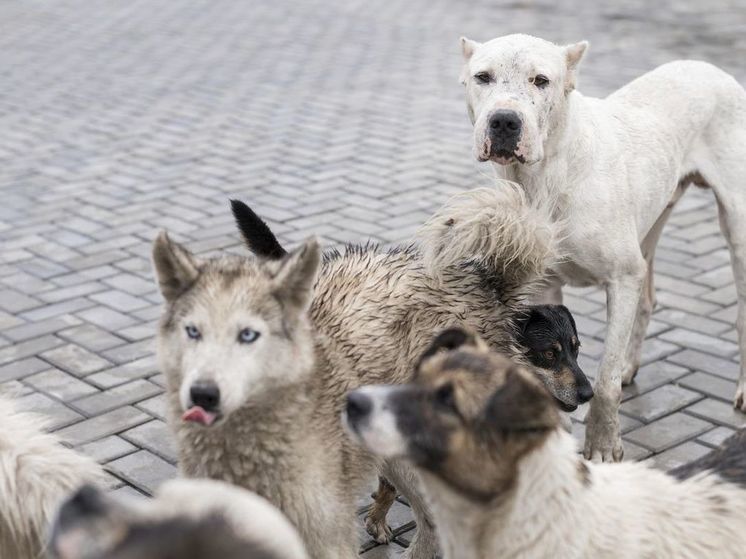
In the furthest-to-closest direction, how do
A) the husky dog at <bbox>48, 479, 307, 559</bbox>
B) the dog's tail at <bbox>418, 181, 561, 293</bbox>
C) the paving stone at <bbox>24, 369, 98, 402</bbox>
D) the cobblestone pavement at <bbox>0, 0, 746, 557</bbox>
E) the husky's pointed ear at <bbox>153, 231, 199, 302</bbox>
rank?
1. the cobblestone pavement at <bbox>0, 0, 746, 557</bbox>
2. the paving stone at <bbox>24, 369, 98, 402</bbox>
3. the dog's tail at <bbox>418, 181, 561, 293</bbox>
4. the husky's pointed ear at <bbox>153, 231, 199, 302</bbox>
5. the husky dog at <bbox>48, 479, 307, 559</bbox>

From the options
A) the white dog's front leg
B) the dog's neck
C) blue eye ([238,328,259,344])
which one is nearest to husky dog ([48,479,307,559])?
the dog's neck

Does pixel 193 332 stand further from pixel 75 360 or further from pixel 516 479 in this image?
pixel 75 360

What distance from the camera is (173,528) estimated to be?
198 cm

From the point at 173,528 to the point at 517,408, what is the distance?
1.32m

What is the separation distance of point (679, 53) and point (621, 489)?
488 inches

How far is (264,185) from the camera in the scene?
9398 millimetres

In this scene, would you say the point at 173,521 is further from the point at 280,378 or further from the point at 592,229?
the point at 592,229

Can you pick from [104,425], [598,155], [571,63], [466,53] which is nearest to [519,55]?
[571,63]

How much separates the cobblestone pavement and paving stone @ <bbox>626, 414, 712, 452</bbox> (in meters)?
0.01

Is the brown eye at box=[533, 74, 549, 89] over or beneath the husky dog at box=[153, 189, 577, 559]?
over

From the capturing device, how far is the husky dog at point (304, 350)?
359cm

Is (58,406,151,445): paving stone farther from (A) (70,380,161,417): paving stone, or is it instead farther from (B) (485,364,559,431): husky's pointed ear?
(B) (485,364,559,431): husky's pointed ear

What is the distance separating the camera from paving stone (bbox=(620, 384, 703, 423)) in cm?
580

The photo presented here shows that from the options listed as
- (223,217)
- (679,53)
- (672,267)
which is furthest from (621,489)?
(679,53)
